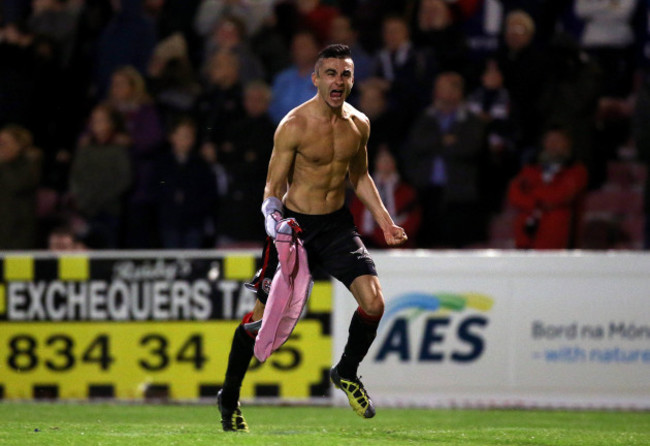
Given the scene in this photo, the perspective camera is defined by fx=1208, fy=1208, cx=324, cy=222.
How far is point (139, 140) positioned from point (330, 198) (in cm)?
621

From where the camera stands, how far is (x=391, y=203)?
12422 millimetres

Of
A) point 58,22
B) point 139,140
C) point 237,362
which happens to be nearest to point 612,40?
point 139,140

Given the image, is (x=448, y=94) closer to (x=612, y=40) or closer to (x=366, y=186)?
Answer: (x=612, y=40)

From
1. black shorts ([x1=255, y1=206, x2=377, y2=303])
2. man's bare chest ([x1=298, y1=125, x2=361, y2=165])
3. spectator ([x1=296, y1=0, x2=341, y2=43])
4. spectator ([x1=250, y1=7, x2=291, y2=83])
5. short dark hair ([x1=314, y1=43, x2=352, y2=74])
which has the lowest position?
black shorts ([x1=255, y1=206, x2=377, y2=303])

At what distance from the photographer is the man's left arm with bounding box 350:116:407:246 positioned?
7.92 meters

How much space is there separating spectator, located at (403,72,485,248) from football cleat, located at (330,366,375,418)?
15.9ft

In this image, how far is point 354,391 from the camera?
7879 millimetres

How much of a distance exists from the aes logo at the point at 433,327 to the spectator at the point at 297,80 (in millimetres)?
3243

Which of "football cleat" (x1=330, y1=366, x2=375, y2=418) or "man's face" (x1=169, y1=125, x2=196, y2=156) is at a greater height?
"man's face" (x1=169, y1=125, x2=196, y2=156)

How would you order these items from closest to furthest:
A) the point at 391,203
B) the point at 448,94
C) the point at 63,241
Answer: the point at 391,203
the point at 63,241
the point at 448,94

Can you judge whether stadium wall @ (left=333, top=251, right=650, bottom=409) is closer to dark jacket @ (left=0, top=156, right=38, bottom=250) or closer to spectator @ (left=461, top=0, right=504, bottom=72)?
spectator @ (left=461, top=0, right=504, bottom=72)

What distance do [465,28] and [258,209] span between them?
3.28 meters

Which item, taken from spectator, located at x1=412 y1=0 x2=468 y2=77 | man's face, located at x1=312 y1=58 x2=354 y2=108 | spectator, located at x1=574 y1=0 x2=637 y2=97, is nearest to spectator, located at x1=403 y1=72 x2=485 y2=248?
spectator, located at x1=412 y1=0 x2=468 y2=77

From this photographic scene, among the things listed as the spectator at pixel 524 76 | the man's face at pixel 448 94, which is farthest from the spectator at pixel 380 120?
the spectator at pixel 524 76
